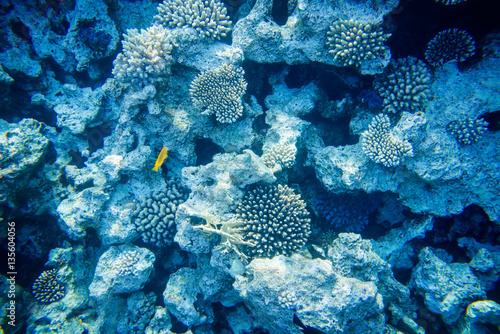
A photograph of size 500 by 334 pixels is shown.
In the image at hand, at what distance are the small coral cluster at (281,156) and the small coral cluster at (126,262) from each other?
309 cm

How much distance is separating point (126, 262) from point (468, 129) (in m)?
6.62

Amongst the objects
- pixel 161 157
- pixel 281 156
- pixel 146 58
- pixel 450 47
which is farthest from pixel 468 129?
pixel 146 58

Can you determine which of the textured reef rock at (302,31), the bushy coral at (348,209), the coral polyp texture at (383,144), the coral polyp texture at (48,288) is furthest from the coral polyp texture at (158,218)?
the coral polyp texture at (383,144)

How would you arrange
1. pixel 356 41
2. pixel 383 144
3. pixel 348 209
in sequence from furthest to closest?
pixel 348 209 → pixel 383 144 → pixel 356 41

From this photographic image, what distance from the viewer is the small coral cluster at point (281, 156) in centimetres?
399

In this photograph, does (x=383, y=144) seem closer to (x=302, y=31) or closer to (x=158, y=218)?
(x=302, y=31)

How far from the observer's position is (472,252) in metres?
4.21

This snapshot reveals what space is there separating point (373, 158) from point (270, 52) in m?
2.77

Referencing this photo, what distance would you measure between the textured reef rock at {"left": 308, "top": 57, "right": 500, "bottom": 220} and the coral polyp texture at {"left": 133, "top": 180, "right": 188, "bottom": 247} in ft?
10.3

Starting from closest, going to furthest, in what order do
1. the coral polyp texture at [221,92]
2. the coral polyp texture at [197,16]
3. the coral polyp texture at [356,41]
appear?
1. the coral polyp texture at [356,41]
2. the coral polyp texture at [221,92]
3. the coral polyp texture at [197,16]

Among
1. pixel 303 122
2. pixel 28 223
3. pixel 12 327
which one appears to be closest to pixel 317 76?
pixel 303 122

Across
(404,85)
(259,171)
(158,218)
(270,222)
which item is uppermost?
(404,85)

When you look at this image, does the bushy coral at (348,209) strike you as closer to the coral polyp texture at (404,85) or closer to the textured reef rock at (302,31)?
the coral polyp texture at (404,85)

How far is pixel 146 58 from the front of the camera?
388 cm
